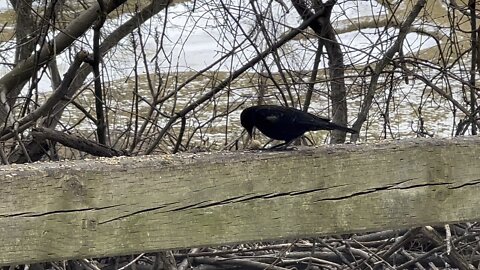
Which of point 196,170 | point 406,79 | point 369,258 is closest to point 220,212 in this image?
point 196,170

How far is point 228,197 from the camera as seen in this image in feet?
4.63

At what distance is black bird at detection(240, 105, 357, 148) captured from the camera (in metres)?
2.01

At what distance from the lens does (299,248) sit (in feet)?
11.5

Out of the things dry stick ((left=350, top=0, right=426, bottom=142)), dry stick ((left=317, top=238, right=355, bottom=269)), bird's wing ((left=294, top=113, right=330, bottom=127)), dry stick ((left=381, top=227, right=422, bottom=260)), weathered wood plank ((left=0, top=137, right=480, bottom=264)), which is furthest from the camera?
dry stick ((left=350, top=0, right=426, bottom=142))

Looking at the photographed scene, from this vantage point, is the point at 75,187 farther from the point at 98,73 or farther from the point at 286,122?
the point at 98,73

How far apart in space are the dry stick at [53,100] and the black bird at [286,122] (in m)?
1.54

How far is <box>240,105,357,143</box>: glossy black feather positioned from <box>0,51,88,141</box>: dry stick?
5.04ft

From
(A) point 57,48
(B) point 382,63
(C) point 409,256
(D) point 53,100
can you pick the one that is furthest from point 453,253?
(A) point 57,48

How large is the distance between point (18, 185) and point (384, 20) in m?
3.49

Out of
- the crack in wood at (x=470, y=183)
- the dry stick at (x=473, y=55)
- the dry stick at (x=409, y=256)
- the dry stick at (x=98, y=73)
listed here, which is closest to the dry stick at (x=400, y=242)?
the dry stick at (x=409, y=256)

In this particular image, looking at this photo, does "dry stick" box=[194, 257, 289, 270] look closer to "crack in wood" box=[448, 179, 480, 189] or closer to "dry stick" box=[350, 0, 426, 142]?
"dry stick" box=[350, 0, 426, 142]

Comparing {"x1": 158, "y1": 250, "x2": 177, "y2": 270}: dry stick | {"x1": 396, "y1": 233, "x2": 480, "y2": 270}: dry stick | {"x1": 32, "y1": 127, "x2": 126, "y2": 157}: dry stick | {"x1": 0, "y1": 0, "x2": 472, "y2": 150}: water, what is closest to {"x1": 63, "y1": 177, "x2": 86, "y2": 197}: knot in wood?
{"x1": 158, "y1": 250, "x2": 177, "y2": 270}: dry stick

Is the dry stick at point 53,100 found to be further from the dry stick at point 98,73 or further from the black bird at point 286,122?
the black bird at point 286,122

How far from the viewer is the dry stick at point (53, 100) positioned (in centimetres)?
352
